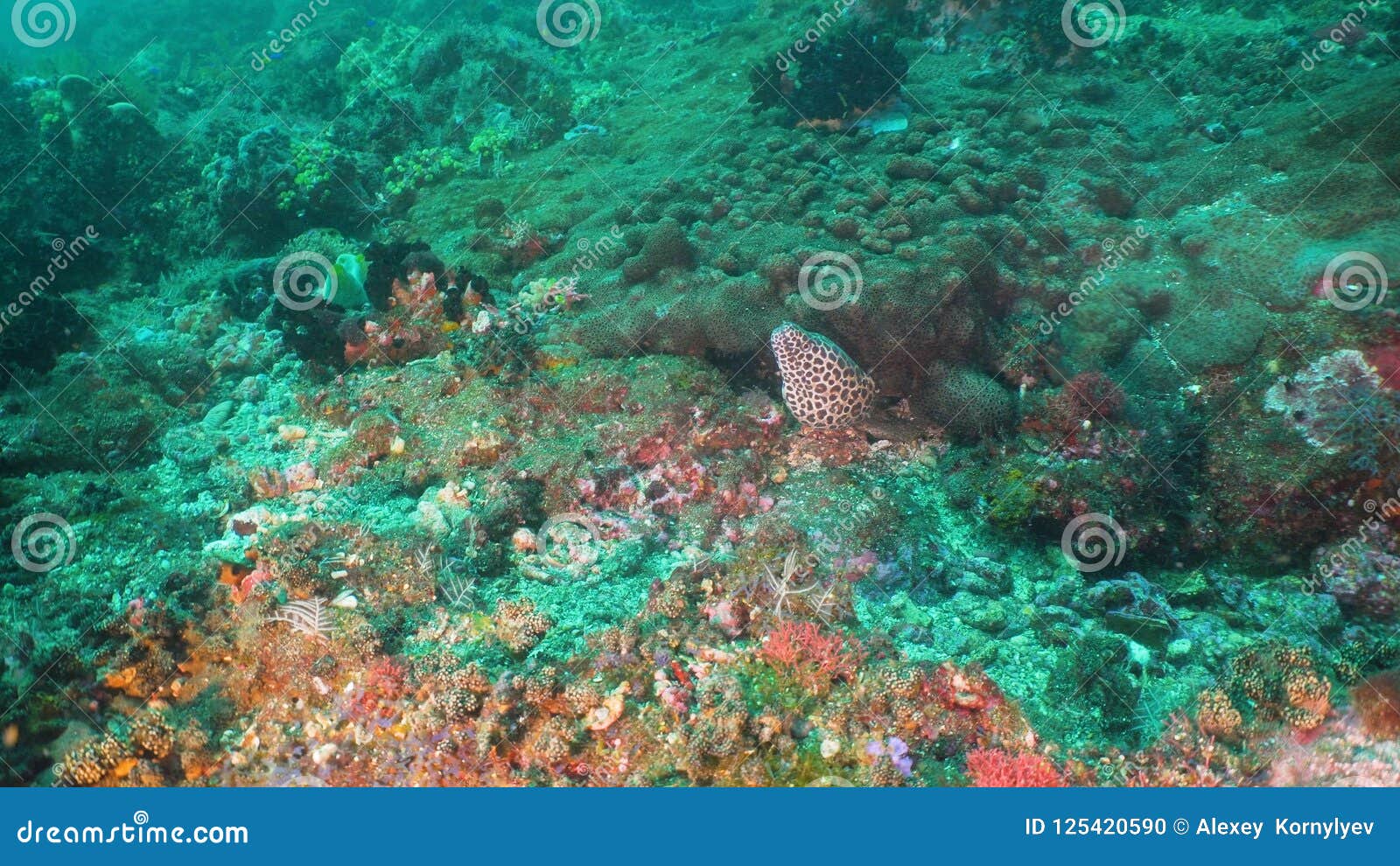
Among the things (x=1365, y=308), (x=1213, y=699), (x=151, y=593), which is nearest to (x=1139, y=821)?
(x=1213, y=699)

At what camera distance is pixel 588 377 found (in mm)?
6172

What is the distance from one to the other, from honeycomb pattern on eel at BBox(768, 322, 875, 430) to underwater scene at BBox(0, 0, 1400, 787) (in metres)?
0.04

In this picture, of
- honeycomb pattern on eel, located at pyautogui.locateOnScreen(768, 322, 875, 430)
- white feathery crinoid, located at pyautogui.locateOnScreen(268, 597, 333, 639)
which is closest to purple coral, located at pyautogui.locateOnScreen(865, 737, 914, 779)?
honeycomb pattern on eel, located at pyautogui.locateOnScreen(768, 322, 875, 430)

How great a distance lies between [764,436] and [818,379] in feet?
2.29

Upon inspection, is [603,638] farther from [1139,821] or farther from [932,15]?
[932,15]

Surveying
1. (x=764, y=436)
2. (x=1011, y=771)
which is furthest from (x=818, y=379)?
(x=1011, y=771)

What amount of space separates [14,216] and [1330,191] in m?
16.2

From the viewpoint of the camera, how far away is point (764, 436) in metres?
5.93

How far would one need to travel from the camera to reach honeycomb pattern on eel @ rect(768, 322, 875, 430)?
18.6 ft

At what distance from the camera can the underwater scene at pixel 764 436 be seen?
3.60 meters

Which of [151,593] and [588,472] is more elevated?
[588,472]

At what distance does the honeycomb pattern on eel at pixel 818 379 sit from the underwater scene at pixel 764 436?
0.04 meters

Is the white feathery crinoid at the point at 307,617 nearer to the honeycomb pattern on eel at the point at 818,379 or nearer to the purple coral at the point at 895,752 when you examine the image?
the purple coral at the point at 895,752

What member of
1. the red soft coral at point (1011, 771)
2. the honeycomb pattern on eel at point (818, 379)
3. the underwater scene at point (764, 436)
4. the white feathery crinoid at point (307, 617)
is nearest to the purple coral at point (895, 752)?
the underwater scene at point (764, 436)
